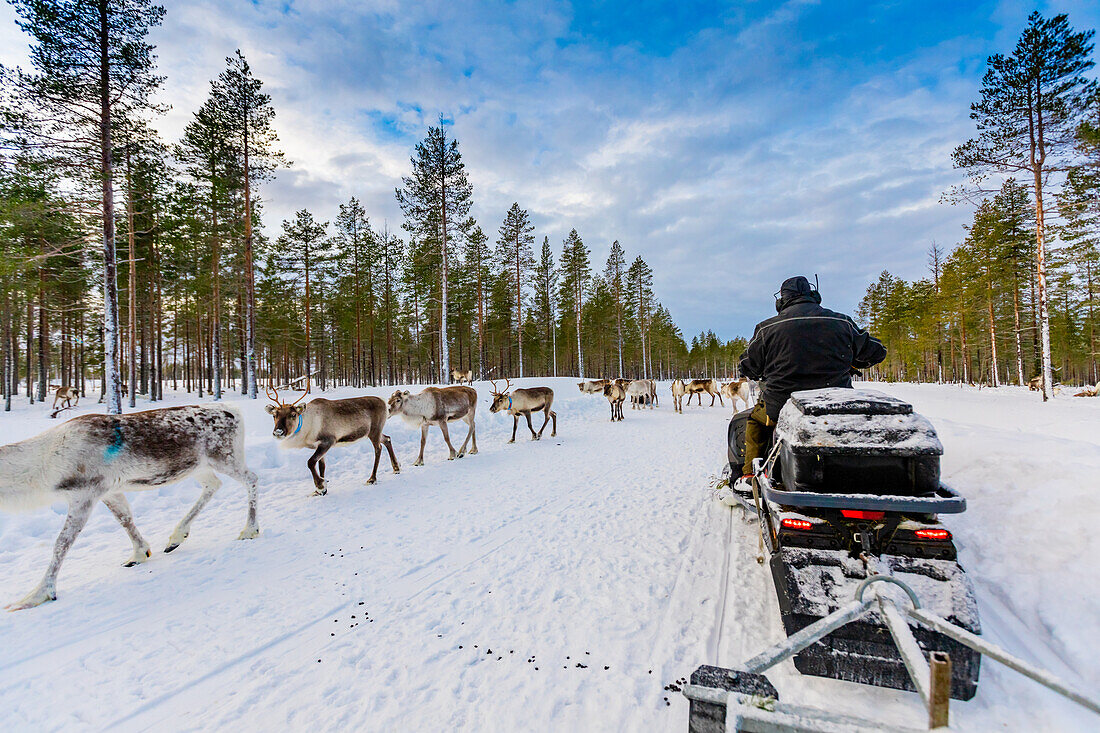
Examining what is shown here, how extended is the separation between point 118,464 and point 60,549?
80 centimetres

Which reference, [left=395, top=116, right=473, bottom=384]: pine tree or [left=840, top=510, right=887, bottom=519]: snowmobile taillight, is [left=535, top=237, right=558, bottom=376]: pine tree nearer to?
[left=395, top=116, right=473, bottom=384]: pine tree

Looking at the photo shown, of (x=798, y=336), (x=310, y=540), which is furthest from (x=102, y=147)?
(x=798, y=336)

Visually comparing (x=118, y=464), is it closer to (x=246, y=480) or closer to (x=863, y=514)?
(x=246, y=480)

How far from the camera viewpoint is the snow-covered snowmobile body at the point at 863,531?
2.21 meters

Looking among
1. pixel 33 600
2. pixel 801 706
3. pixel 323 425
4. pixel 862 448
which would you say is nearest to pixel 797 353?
pixel 862 448

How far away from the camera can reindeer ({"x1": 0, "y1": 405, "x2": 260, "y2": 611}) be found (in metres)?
3.59

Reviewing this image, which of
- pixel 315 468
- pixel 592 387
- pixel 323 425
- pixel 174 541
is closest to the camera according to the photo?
pixel 174 541

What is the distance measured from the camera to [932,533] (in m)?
2.40

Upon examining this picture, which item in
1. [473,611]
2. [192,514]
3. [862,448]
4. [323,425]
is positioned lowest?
[473,611]

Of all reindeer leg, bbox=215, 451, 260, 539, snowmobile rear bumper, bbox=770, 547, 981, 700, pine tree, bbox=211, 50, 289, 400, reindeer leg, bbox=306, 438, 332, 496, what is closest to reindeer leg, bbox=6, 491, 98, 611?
reindeer leg, bbox=215, 451, 260, 539

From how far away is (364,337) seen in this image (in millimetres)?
42250

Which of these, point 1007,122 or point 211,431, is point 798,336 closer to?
point 211,431

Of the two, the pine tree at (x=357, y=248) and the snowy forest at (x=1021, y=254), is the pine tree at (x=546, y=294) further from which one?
the snowy forest at (x=1021, y=254)

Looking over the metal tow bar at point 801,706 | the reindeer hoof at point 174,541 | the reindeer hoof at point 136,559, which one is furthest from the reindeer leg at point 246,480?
the metal tow bar at point 801,706
